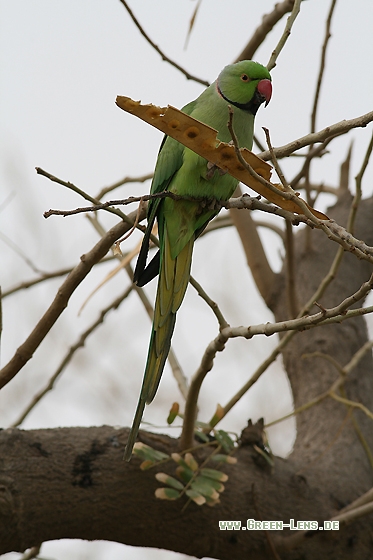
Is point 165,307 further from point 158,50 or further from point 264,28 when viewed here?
point 264,28

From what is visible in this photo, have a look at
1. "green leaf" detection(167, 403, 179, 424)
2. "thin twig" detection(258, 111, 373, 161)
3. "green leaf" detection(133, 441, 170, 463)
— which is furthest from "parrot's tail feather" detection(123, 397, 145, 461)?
"thin twig" detection(258, 111, 373, 161)

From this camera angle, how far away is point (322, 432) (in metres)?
2.87

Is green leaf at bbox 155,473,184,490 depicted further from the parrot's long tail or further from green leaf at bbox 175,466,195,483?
the parrot's long tail

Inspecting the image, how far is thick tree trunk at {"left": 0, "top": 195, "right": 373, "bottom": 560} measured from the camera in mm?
1991

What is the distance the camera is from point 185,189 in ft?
7.27

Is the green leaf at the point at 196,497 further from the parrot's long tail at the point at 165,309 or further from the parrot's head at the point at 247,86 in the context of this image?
the parrot's head at the point at 247,86

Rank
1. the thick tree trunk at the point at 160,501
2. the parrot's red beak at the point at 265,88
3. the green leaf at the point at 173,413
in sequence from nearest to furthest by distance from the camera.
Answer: the thick tree trunk at the point at 160,501 < the green leaf at the point at 173,413 < the parrot's red beak at the point at 265,88

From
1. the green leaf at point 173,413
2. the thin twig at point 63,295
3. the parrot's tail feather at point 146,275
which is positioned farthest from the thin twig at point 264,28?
the green leaf at point 173,413

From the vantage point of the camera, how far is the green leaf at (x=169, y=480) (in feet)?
6.89

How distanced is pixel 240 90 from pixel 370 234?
1548 mm

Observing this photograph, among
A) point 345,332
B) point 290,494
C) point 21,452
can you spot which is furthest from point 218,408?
point 345,332

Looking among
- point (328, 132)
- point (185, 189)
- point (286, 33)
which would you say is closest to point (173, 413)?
point (185, 189)

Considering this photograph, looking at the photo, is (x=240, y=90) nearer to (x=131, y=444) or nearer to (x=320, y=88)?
(x=320, y=88)

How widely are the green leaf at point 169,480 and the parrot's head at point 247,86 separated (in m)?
1.38
